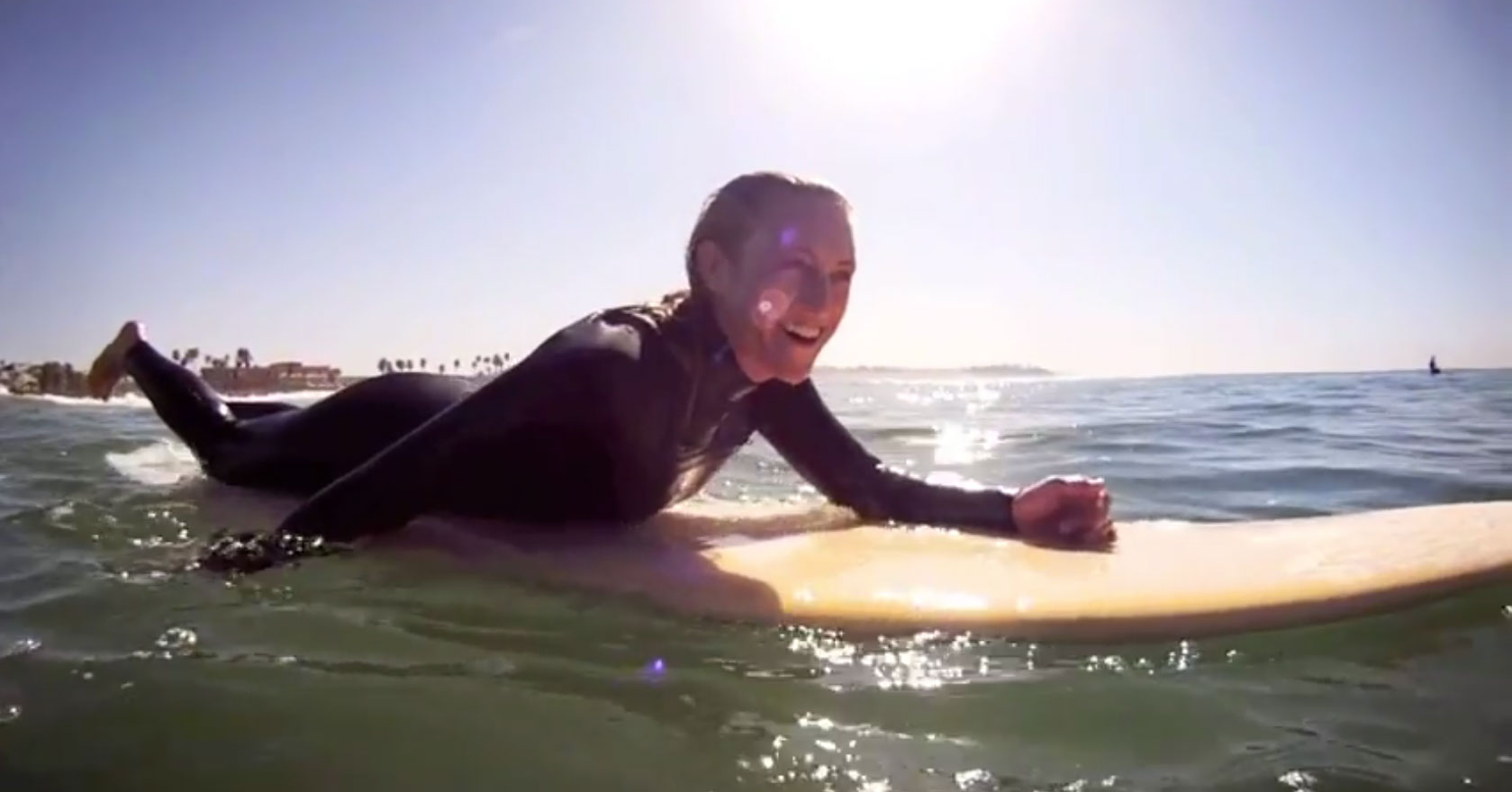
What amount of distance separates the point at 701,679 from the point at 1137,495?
11.7 ft

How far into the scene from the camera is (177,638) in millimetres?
1934

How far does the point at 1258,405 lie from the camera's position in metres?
11.9

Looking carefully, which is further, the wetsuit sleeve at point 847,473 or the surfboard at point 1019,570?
the wetsuit sleeve at point 847,473

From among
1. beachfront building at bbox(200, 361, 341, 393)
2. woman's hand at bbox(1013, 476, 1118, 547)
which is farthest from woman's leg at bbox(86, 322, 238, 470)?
beachfront building at bbox(200, 361, 341, 393)

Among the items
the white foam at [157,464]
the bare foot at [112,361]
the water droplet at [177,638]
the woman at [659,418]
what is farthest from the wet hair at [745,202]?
the bare foot at [112,361]

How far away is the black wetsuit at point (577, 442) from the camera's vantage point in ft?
9.03

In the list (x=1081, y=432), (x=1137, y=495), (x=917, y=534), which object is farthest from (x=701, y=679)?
(x=1081, y=432)

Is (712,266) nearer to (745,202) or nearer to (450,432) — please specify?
(745,202)

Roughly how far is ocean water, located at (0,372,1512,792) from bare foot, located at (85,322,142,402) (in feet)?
6.52

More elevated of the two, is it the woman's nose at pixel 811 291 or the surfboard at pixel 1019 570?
the woman's nose at pixel 811 291

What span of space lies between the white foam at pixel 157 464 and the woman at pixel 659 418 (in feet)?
4.08

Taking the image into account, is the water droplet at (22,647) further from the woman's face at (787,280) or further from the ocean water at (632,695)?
the woman's face at (787,280)

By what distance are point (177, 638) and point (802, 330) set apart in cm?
161

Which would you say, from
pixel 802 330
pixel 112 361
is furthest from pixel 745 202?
pixel 112 361
